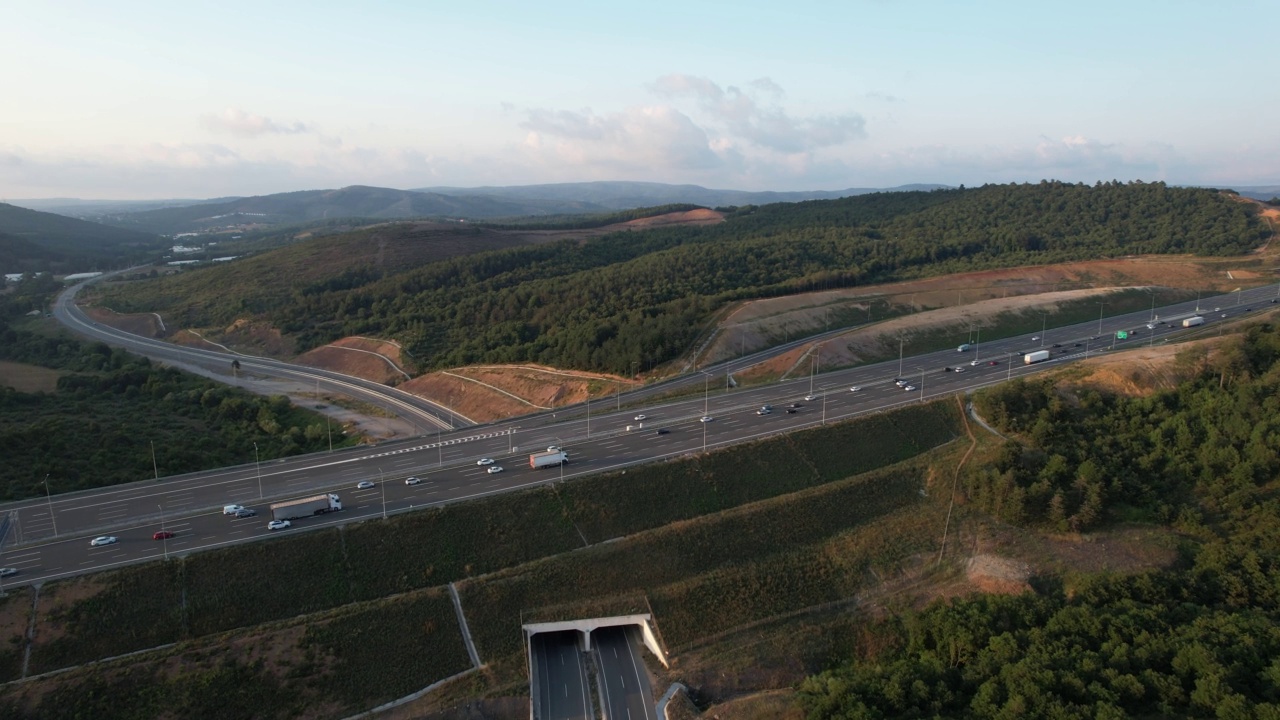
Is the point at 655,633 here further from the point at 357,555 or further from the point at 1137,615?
the point at 1137,615

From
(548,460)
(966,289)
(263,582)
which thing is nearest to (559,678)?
(548,460)

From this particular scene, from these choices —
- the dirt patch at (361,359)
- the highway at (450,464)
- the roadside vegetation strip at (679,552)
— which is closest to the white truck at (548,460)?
the highway at (450,464)

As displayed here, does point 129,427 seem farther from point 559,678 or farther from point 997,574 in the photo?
point 997,574

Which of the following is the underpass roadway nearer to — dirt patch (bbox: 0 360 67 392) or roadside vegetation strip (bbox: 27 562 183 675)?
roadside vegetation strip (bbox: 27 562 183 675)

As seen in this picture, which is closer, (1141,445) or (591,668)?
(591,668)

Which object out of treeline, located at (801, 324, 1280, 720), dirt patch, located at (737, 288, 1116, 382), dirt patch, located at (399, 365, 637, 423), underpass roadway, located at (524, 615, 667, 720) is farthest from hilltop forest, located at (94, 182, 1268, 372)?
treeline, located at (801, 324, 1280, 720)
